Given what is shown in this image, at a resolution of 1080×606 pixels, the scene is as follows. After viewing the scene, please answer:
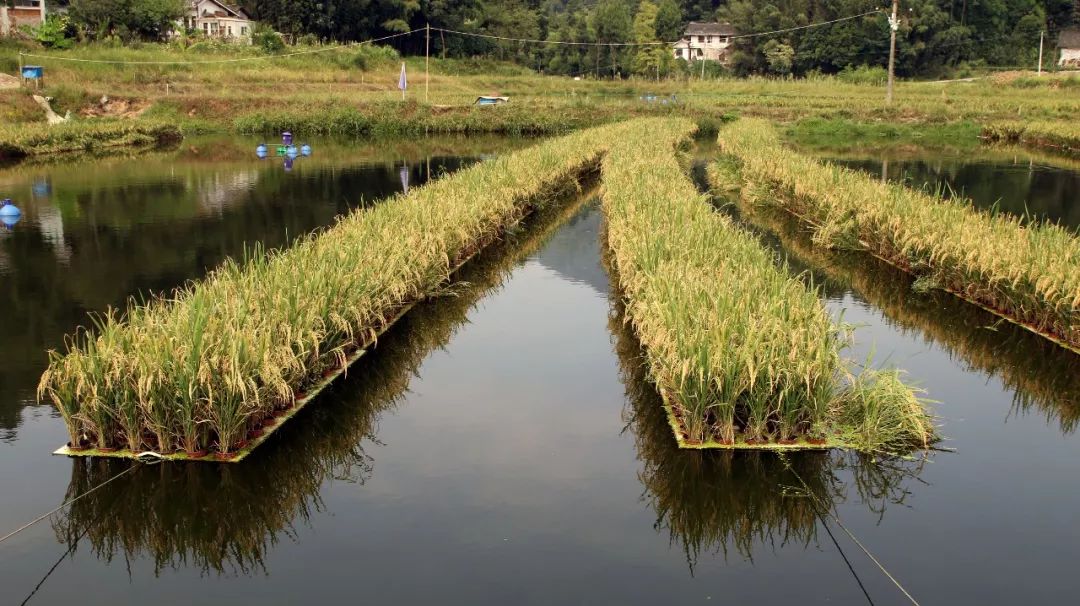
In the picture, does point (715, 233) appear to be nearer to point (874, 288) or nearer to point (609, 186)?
point (874, 288)

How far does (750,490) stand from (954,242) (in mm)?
6033

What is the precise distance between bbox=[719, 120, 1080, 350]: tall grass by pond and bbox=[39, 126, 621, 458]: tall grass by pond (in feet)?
18.2

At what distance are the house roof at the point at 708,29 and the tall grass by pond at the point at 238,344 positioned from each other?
77132 mm

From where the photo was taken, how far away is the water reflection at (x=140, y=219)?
9062 mm

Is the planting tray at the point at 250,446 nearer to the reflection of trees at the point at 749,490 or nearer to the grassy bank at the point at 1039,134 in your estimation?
the reflection of trees at the point at 749,490

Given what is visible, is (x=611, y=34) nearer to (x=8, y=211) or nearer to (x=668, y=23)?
(x=668, y=23)

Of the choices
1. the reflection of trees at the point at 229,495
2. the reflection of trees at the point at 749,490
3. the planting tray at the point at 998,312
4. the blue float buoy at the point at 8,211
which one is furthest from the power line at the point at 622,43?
the reflection of trees at the point at 749,490

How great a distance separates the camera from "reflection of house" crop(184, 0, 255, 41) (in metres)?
60.7

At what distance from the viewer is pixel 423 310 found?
9453mm

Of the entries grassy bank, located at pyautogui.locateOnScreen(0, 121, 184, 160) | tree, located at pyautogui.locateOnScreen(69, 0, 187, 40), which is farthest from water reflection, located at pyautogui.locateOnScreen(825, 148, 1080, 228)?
tree, located at pyautogui.locateOnScreen(69, 0, 187, 40)

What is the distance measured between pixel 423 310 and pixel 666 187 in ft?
17.6

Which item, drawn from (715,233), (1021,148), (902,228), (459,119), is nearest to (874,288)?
(902,228)

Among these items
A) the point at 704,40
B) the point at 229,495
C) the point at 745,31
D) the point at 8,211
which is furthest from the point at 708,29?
the point at 229,495

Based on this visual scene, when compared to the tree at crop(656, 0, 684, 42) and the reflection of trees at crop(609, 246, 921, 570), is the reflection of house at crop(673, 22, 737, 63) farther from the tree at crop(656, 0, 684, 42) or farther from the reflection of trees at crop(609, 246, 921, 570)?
the reflection of trees at crop(609, 246, 921, 570)
